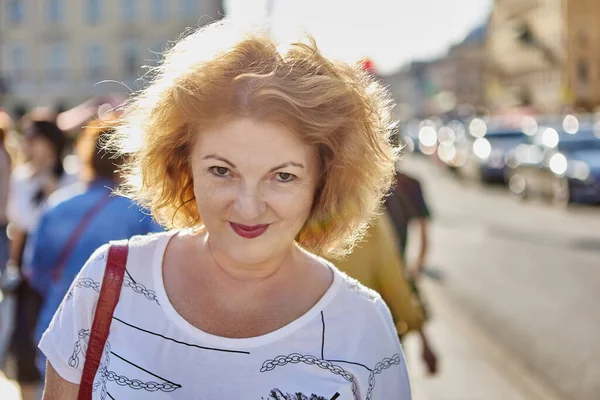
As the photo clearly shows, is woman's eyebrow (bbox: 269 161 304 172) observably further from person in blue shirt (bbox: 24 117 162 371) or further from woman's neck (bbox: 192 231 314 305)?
person in blue shirt (bbox: 24 117 162 371)

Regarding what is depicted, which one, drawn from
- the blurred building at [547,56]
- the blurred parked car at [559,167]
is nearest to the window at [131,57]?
the blurred building at [547,56]

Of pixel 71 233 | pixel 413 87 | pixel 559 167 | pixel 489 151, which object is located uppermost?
pixel 71 233

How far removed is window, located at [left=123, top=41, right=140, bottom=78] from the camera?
59844 millimetres

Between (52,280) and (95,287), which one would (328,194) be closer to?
(95,287)

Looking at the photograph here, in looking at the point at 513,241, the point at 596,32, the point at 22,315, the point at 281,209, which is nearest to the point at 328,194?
the point at 281,209

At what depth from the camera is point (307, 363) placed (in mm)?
1970

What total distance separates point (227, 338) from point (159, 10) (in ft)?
192

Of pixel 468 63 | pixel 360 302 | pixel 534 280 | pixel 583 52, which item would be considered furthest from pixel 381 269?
pixel 468 63

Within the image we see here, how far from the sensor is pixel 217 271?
2129 millimetres

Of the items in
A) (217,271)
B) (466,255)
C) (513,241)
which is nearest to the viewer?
(217,271)

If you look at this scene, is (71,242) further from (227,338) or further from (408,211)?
(408,211)

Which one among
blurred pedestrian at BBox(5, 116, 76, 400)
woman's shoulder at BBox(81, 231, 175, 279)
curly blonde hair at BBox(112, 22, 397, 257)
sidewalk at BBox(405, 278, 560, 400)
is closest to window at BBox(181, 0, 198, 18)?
sidewalk at BBox(405, 278, 560, 400)

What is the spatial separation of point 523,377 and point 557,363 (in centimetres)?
43

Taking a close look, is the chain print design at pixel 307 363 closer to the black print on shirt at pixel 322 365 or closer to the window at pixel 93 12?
the black print on shirt at pixel 322 365
